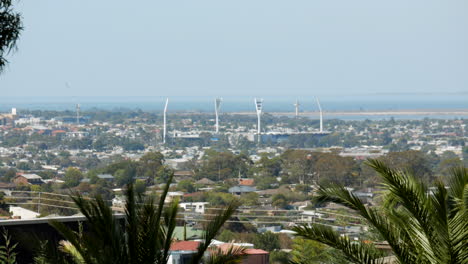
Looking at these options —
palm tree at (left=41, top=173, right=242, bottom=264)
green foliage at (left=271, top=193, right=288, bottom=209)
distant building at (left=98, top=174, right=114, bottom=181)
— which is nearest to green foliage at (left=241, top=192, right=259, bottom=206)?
green foliage at (left=271, top=193, right=288, bottom=209)

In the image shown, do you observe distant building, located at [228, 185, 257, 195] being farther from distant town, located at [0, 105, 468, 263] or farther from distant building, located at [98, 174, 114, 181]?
distant building, located at [98, 174, 114, 181]

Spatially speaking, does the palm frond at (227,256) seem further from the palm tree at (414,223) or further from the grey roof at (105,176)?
the grey roof at (105,176)

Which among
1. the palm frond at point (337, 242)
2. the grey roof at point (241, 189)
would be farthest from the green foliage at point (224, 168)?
the palm frond at point (337, 242)

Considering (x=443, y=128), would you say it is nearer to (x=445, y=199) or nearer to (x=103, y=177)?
(x=103, y=177)

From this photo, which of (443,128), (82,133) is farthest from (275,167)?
(443,128)

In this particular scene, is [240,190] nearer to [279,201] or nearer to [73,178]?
[279,201]
